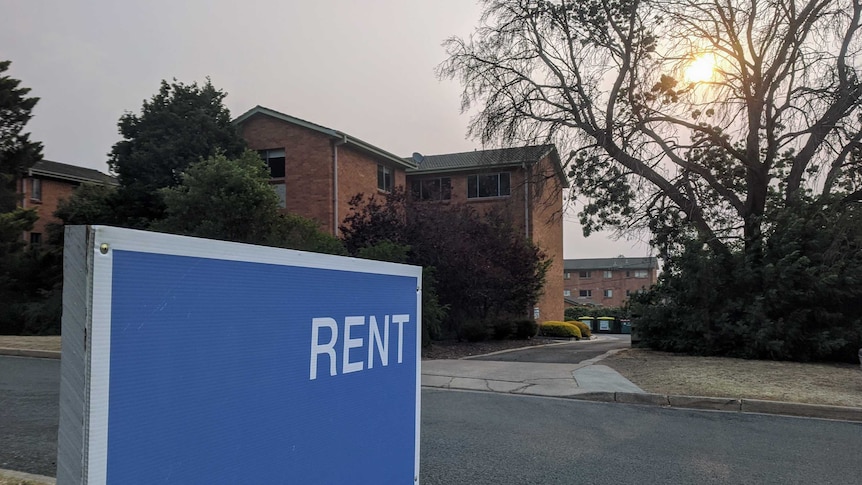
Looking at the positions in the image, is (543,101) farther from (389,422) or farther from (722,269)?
(389,422)

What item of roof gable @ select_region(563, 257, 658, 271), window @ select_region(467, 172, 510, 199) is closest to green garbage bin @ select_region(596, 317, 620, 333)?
window @ select_region(467, 172, 510, 199)

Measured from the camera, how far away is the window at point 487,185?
102ft

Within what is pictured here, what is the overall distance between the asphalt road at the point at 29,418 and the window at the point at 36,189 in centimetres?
2129

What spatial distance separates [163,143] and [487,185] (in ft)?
50.0

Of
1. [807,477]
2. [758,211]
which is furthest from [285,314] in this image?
[758,211]

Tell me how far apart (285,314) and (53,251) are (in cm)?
2717

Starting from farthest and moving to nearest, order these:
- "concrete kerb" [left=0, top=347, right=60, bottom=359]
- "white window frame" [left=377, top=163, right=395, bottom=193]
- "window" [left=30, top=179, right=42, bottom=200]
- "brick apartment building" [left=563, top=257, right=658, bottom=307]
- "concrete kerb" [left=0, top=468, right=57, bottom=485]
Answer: "brick apartment building" [left=563, top=257, right=658, bottom=307], "white window frame" [left=377, top=163, right=395, bottom=193], "window" [left=30, top=179, right=42, bottom=200], "concrete kerb" [left=0, top=347, right=60, bottom=359], "concrete kerb" [left=0, top=468, right=57, bottom=485]

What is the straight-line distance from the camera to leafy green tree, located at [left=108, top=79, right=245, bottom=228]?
23.0m

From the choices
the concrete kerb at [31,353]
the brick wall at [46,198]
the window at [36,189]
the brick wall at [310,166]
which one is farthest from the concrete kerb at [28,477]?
the window at [36,189]

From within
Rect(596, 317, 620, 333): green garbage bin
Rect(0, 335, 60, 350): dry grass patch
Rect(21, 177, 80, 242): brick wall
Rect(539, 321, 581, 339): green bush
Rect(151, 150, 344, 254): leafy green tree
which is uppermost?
Rect(21, 177, 80, 242): brick wall

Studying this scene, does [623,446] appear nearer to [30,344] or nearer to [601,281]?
[30,344]

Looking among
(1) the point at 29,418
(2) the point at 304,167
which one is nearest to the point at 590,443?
(1) the point at 29,418

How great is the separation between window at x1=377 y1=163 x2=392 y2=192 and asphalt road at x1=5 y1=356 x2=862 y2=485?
21135mm

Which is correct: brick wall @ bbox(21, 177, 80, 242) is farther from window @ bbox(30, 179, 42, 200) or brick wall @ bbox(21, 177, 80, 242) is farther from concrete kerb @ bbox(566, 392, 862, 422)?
concrete kerb @ bbox(566, 392, 862, 422)
